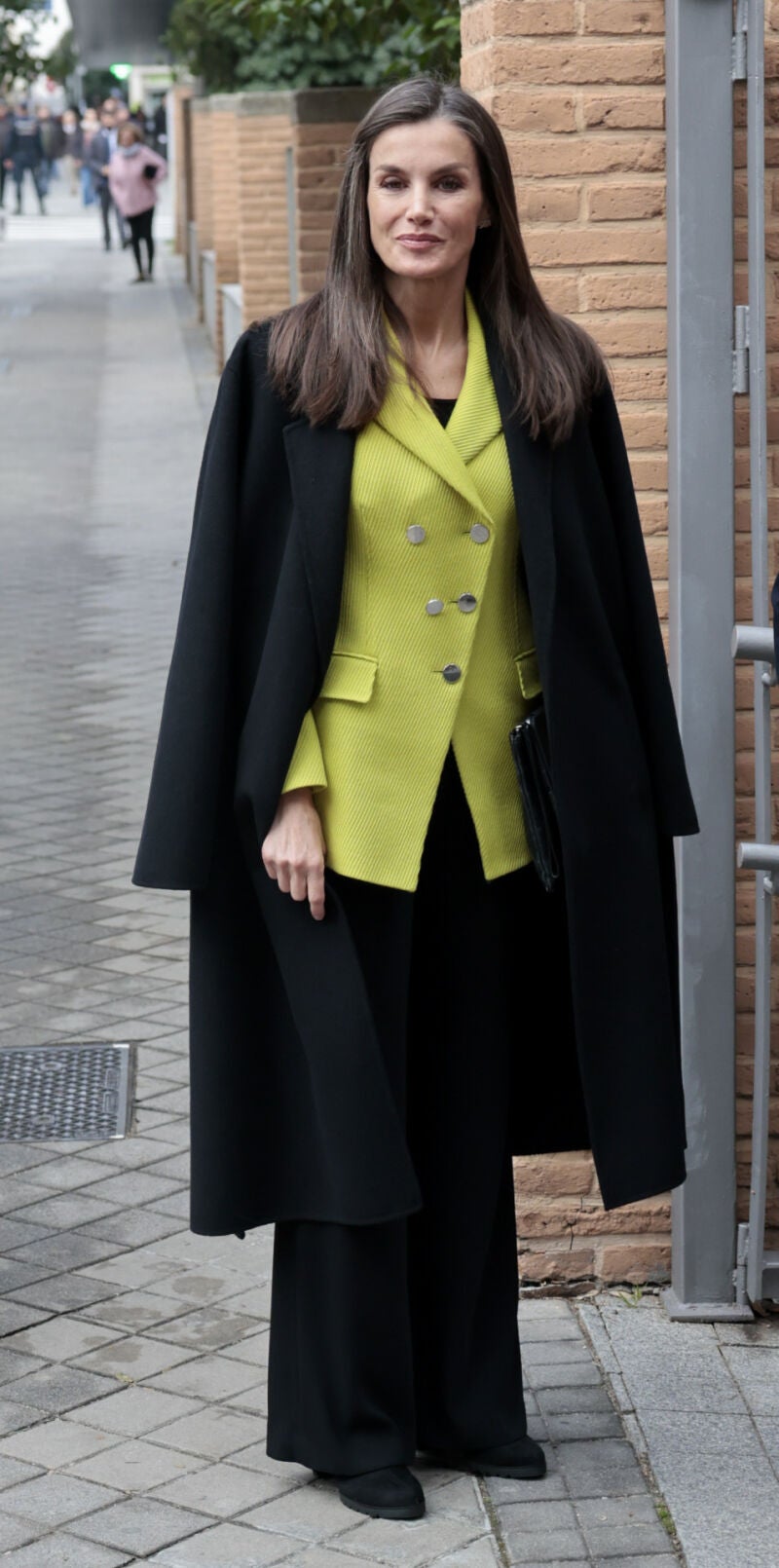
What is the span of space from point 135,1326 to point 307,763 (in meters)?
1.36

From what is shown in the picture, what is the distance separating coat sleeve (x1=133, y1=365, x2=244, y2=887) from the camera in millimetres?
3109

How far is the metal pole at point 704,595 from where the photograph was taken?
12.3ft

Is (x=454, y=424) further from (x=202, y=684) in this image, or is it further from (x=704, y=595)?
(x=704, y=595)

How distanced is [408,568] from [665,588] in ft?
3.22

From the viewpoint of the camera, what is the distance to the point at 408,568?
10.2ft

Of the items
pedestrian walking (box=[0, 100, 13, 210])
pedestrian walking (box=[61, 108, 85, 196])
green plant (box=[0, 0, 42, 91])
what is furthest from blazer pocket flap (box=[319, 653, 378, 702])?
pedestrian walking (box=[61, 108, 85, 196])

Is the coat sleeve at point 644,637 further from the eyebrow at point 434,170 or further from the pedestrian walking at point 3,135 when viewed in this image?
the pedestrian walking at point 3,135

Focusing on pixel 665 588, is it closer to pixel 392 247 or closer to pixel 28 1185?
pixel 392 247

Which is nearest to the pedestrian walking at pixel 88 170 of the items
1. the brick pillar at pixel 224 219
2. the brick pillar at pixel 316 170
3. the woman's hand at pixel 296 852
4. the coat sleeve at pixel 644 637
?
the brick pillar at pixel 224 219

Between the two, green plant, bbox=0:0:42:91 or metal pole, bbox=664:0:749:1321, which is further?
green plant, bbox=0:0:42:91

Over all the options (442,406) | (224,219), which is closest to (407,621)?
(442,406)

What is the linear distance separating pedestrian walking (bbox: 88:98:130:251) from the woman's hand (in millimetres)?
34108

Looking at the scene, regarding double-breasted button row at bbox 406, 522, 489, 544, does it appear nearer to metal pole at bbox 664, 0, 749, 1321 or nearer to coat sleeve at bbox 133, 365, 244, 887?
coat sleeve at bbox 133, 365, 244, 887

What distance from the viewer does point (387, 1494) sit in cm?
332
